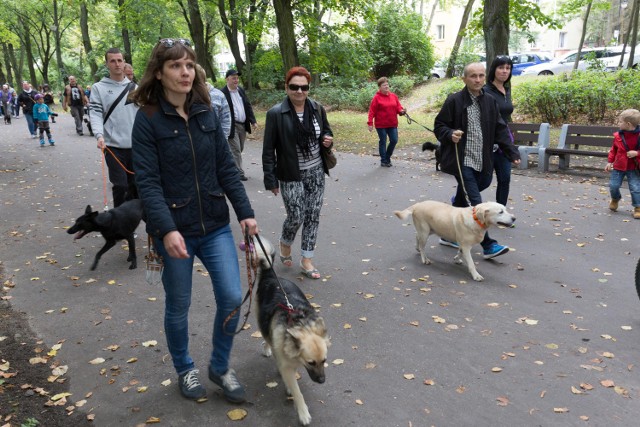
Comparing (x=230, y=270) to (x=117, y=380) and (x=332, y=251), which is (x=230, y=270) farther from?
(x=332, y=251)

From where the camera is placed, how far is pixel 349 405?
3.45 m

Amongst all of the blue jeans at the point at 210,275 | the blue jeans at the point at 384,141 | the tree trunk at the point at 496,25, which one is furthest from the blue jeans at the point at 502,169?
the tree trunk at the point at 496,25

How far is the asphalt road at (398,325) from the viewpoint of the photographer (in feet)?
11.3

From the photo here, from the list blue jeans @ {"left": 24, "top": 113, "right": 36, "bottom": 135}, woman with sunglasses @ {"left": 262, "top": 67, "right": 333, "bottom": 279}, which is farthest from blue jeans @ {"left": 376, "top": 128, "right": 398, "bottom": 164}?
blue jeans @ {"left": 24, "top": 113, "right": 36, "bottom": 135}

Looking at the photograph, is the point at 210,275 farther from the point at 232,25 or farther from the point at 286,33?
the point at 232,25

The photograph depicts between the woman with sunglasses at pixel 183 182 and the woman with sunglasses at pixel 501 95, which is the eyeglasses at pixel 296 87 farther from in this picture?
the woman with sunglasses at pixel 501 95

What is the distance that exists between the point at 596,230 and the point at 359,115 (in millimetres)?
16853

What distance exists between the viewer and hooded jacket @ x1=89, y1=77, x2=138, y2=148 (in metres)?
6.07

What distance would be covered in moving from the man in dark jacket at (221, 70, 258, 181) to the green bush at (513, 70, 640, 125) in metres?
9.50

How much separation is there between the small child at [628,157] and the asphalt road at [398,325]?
1.59 ft

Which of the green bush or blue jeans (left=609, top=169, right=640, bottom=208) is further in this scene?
the green bush

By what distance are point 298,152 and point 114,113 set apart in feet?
8.32

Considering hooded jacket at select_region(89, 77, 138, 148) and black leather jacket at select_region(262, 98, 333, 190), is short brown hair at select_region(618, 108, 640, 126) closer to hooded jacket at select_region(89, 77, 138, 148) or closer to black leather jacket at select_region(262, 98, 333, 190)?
black leather jacket at select_region(262, 98, 333, 190)

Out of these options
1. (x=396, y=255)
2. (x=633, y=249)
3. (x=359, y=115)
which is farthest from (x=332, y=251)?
(x=359, y=115)
